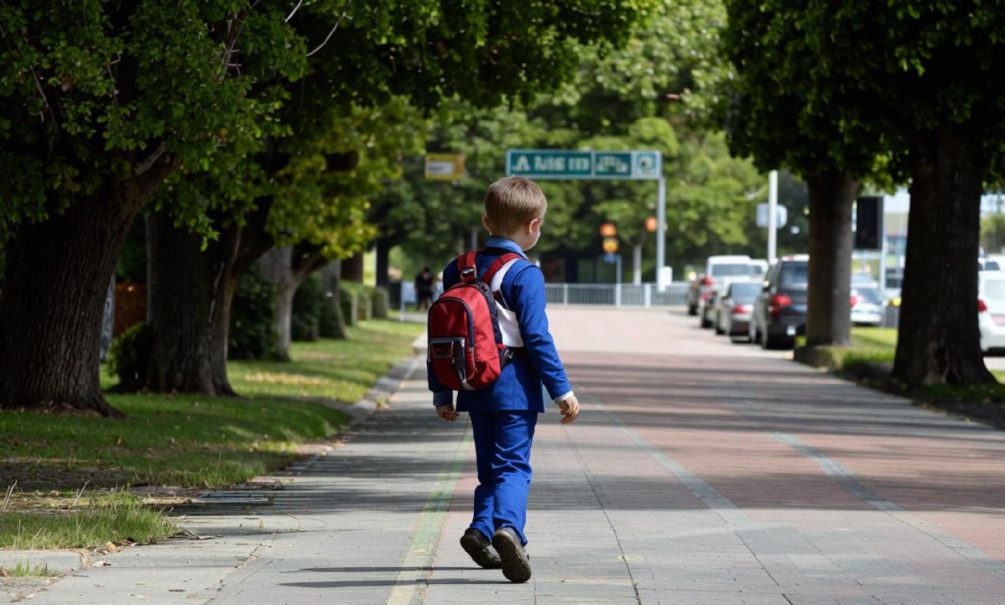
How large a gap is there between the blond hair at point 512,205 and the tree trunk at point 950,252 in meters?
16.9

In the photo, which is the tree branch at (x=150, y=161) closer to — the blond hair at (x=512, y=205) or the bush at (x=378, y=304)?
the blond hair at (x=512, y=205)

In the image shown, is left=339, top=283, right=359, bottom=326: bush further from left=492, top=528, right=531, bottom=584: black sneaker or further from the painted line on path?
left=492, top=528, right=531, bottom=584: black sneaker

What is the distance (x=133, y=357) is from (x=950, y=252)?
9.88 m

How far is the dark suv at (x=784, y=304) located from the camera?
4081 centimetres

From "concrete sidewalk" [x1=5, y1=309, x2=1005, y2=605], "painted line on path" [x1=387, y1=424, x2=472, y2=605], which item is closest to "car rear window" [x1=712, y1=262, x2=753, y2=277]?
"concrete sidewalk" [x1=5, y1=309, x2=1005, y2=605]

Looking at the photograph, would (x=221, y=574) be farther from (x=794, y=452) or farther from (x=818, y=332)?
(x=818, y=332)

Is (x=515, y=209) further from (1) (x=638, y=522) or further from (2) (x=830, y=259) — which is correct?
(2) (x=830, y=259)

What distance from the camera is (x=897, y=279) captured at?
68.4 metres

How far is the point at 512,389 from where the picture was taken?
816 centimetres

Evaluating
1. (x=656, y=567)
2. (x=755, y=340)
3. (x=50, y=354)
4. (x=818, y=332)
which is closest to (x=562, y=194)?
(x=755, y=340)

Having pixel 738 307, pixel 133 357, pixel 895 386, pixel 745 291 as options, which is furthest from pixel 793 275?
pixel 133 357

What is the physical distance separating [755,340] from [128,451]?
3114 cm

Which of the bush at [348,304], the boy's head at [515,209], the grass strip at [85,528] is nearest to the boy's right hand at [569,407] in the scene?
the boy's head at [515,209]

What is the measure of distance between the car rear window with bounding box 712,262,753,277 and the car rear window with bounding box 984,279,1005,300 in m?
27.2
